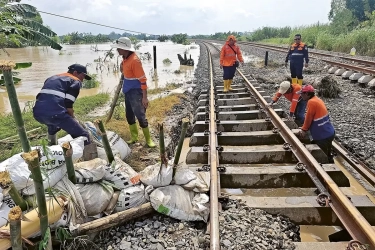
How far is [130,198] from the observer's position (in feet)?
9.80

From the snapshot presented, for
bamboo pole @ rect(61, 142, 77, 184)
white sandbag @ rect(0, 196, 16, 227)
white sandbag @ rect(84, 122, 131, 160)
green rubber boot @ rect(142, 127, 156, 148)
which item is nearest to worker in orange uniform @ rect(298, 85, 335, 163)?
green rubber boot @ rect(142, 127, 156, 148)

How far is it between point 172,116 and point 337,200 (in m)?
4.50

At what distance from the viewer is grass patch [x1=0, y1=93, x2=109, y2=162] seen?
4.95 meters

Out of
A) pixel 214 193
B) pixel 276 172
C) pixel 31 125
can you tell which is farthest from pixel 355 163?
pixel 31 125

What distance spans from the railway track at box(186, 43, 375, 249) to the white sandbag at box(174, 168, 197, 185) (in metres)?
0.26

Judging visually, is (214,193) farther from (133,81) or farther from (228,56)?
(228,56)

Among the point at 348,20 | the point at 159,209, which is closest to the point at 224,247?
the point at 159,209

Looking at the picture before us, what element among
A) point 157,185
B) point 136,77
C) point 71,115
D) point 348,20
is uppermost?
point 348,20

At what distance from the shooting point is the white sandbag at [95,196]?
9.34 ft

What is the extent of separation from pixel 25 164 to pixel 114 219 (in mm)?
911

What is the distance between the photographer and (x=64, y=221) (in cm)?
254

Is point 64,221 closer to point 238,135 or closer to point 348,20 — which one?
point 238,135

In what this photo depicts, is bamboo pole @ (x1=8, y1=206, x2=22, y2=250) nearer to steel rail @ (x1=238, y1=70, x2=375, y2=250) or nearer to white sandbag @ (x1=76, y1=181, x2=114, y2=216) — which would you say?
white sandbag @ (x1=76, y1=181, x2=114, y2=216)

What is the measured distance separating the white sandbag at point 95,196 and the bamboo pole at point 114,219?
0.16 m
